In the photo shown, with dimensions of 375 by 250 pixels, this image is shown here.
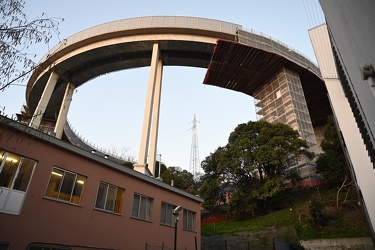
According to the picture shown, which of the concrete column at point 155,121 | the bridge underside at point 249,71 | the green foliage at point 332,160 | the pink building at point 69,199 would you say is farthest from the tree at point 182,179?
the pink building at point 69,199

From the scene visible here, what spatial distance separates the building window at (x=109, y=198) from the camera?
10641 millimetres

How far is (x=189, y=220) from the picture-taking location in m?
16.0

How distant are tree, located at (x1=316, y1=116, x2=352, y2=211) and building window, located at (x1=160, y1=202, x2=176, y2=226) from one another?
51.4ft

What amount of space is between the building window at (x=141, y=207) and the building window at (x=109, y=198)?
3.22 ft

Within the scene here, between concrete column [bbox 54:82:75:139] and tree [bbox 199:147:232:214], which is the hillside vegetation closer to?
tree [bbox 199:147:232:214]

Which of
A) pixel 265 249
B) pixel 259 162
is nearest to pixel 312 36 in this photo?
pixel 259 162

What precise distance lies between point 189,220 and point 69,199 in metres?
8.65

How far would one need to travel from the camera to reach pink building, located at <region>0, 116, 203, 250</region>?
785 centimetres

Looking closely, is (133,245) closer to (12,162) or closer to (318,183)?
(12,162)

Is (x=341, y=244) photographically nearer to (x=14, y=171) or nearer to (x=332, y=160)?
(x=332, y=160)

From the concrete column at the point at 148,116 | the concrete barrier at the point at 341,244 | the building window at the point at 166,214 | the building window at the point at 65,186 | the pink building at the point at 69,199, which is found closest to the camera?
the pink building at the point at 69,199

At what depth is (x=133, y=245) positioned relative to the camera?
1132 centimetres

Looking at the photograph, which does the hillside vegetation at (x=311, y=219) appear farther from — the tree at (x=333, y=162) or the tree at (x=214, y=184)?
the tree at (x=214, y=184)

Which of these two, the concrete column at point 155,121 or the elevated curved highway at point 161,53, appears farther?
the elevated curved highway at point 161,53
